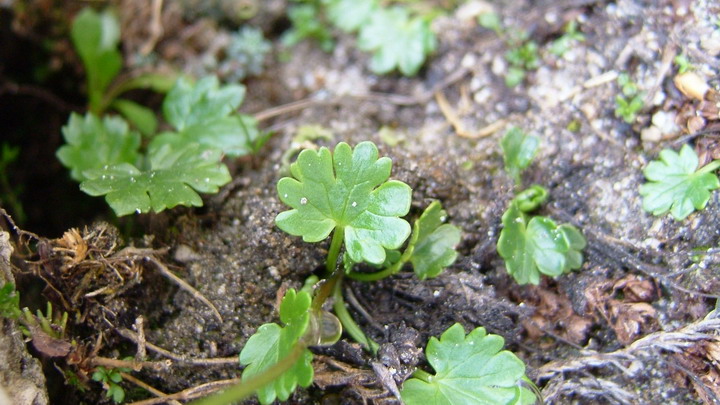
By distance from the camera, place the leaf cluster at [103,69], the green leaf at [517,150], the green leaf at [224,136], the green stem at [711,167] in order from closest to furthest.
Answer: the green stem at [711,167]
the green leaf at [517,150]
the green leaf at [224,136]
the leaf cluster at [103,69]

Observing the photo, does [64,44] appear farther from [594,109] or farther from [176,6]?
[594,109]

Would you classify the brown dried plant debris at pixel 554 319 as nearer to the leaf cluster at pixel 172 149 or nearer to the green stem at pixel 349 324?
the green stem at pixel 349 324

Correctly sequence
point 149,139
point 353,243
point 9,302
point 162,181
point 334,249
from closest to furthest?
point 9,302, point 353,243, point 334,249, point 162,181, point 149,139

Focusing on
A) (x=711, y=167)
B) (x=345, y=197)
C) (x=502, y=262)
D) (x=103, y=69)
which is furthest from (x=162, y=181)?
(x=711, y=167)

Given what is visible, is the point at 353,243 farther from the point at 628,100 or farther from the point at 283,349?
the point at 628,100

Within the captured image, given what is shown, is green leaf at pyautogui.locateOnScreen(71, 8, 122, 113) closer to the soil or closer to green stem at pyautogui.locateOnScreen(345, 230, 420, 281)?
the soil

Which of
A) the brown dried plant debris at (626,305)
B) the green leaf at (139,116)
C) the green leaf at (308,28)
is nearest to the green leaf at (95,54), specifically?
the green leaf at (139,116)
